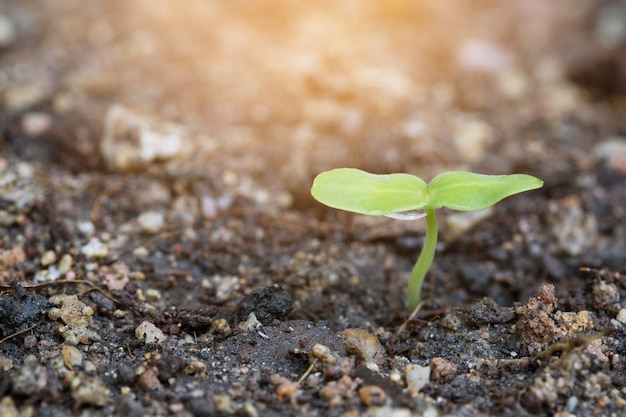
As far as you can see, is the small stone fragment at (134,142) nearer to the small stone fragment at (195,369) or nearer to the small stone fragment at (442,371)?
the small stone fragment at (195,369)

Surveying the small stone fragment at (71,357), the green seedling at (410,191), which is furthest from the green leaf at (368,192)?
the small stone fragment at (71,357)

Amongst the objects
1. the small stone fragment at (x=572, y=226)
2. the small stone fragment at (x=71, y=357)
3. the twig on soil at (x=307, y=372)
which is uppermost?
the small stone fragment at (x=572, y=226)

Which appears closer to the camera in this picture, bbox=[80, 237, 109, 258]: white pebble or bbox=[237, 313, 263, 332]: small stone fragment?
bbox=[237, 313, 263, 332]: small stone fragment

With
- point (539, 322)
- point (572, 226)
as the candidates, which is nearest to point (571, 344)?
point (539, 322)

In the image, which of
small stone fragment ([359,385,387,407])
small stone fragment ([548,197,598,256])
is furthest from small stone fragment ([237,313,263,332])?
small stone fragment ([548,197,598,256])

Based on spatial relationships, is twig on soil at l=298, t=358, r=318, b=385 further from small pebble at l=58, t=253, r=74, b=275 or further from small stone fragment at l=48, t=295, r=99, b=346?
small pebble at l=58, t=253, r=74, b=275

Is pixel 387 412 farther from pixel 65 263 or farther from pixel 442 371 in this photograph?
pixel 65 263
